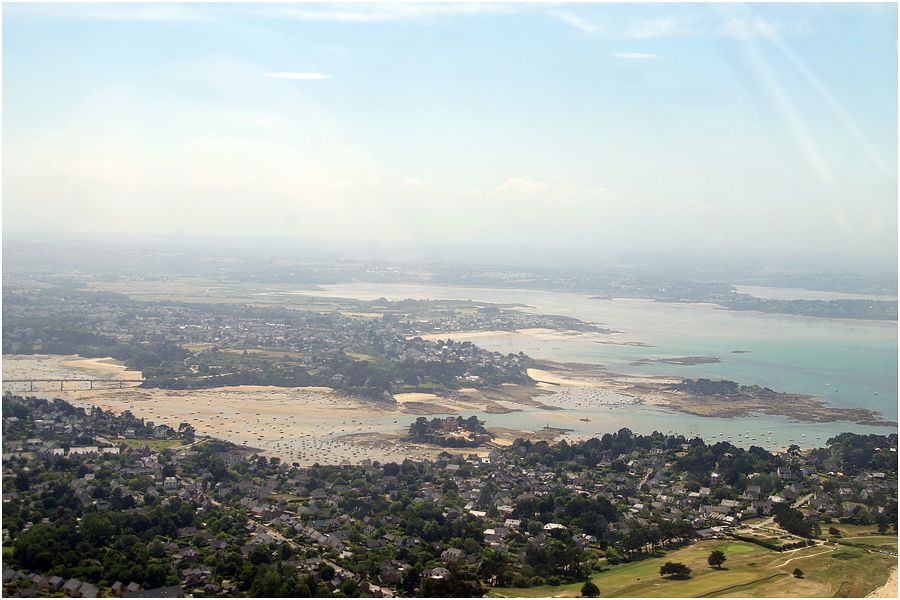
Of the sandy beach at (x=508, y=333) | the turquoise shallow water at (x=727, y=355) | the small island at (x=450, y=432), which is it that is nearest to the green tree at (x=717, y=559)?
the small island at (x=450, y=432)

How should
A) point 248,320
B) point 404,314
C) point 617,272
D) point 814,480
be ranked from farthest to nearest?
1. point 617,272
2. point 404,314
3. point 248,320
4. point 814,480

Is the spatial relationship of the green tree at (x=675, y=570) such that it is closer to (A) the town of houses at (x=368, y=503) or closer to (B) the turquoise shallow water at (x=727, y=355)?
(A) the town of houses at (x=368, y=503)

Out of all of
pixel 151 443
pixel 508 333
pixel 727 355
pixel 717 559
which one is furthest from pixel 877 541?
pixel 508 333

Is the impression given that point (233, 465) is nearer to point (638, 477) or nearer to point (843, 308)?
point (638, 477)

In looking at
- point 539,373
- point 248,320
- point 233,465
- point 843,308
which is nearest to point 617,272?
point 843,308

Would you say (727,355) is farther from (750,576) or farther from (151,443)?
(750,576)
